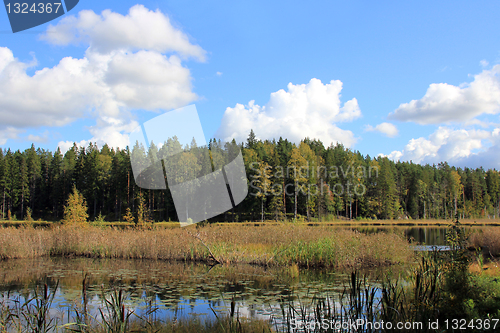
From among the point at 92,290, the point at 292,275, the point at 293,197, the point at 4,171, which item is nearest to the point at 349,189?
the point at 293,197

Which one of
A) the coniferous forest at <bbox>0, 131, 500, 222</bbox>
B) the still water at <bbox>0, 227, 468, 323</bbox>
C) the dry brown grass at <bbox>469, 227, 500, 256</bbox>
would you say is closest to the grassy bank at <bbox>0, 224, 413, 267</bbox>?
the still water at <bbox>0, 227, 468, 323</bbox>

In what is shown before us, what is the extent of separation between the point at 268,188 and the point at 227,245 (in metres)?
36.6

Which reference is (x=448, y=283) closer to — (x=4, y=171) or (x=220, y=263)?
(x=220, y=263)

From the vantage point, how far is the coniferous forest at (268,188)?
183ft

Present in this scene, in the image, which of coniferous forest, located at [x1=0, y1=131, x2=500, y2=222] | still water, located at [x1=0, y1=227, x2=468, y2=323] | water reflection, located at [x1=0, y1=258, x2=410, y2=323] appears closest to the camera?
still water, located at [x1=0, y1=227, x2=468, y2=323]

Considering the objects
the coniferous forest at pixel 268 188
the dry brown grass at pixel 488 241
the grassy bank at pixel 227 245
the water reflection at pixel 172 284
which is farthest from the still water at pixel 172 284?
the coniferous forest at pixel 268 188

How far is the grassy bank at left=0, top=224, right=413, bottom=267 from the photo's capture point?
15.1 meters

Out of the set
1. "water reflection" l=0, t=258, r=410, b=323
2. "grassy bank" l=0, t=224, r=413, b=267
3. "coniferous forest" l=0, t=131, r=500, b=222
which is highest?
"coniferous forest" l=0, t=131, r=500, b=222

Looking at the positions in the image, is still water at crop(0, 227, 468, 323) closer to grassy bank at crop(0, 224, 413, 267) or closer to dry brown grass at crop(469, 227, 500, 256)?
grassy bank at crop(0, 224, 413, 267)

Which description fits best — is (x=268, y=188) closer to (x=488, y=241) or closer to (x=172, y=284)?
(x=488, y=241)

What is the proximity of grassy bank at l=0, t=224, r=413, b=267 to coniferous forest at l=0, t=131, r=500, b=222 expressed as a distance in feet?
99.9

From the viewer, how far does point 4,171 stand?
69.0 meters

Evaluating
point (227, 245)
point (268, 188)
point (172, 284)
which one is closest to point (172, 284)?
point (172, 284)

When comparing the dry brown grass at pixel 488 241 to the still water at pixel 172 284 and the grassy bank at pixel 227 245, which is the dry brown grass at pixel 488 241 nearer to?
the grassy bank at pixel 227 245
